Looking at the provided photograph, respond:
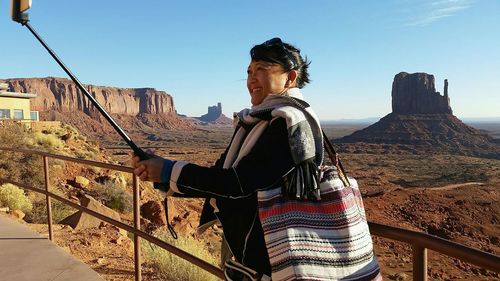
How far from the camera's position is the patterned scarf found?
123 centimetres

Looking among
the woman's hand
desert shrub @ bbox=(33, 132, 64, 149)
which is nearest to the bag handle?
the woman's hand

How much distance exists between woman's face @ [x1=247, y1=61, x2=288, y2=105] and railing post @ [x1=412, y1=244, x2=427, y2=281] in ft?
2.29

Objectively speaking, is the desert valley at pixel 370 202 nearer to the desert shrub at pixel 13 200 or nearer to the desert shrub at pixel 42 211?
the desert shrub at pixel 42 211

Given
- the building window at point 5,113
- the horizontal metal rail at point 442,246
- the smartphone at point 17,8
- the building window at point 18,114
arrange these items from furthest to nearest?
the building window at point 18,114 → the building window at point 5,113 → the smartphone at point 17,8 → the horizontal metal rail at point 442,246

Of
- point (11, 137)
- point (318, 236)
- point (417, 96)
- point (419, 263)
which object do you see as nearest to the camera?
point (318, 236)

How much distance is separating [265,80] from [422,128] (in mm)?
96292

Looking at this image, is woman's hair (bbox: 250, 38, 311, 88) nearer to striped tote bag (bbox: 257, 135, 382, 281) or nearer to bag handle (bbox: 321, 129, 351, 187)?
bag handle (bbox: 321, 129, 351, 187)

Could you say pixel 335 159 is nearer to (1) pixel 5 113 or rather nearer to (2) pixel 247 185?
(2) pixel 247 185

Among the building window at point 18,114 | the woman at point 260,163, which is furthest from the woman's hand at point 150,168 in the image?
the building window at point 18,114

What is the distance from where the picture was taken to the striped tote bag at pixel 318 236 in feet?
3.92

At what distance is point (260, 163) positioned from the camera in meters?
1.27

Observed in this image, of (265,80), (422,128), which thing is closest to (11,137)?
(265,80)

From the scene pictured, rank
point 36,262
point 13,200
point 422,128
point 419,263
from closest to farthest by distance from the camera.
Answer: point 419,263, point 36,262, point 13,200, point 422,128

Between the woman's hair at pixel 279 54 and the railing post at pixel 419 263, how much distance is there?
0.73 meters
